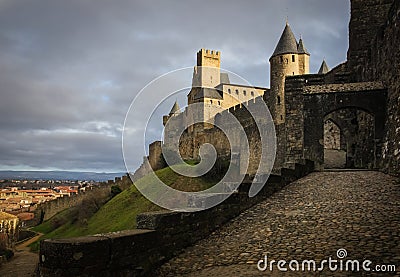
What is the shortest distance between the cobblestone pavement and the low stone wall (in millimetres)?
204

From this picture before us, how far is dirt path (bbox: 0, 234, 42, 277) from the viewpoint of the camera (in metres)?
28.2

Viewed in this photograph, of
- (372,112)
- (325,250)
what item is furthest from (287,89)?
(325,250)

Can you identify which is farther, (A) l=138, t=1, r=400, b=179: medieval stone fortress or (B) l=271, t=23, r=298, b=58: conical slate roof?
(B) l=271, t=23, r=298, b=58: conical slate roof

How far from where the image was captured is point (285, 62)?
126 feet

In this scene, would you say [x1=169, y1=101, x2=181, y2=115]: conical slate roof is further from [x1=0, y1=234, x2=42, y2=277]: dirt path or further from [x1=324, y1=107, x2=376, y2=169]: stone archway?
[x1=324, y1=107, x2=376, y2=169]: stone archway

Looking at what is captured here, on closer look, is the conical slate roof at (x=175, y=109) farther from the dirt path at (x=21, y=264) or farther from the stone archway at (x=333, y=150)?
the stone archway at (x=333, y=150)

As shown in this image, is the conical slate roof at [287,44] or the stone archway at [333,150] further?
the conical slate roof at [287,44]

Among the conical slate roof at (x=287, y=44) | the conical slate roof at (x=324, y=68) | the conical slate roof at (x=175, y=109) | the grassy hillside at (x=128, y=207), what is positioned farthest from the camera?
the conical slate roof at (x=175, y=109)

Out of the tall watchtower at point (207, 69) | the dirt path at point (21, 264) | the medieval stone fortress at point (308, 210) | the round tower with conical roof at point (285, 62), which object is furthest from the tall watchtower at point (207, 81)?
the medieval stone fortress at point (308, 210)

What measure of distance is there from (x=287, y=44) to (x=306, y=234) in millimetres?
35869

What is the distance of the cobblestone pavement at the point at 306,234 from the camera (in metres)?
5.14
